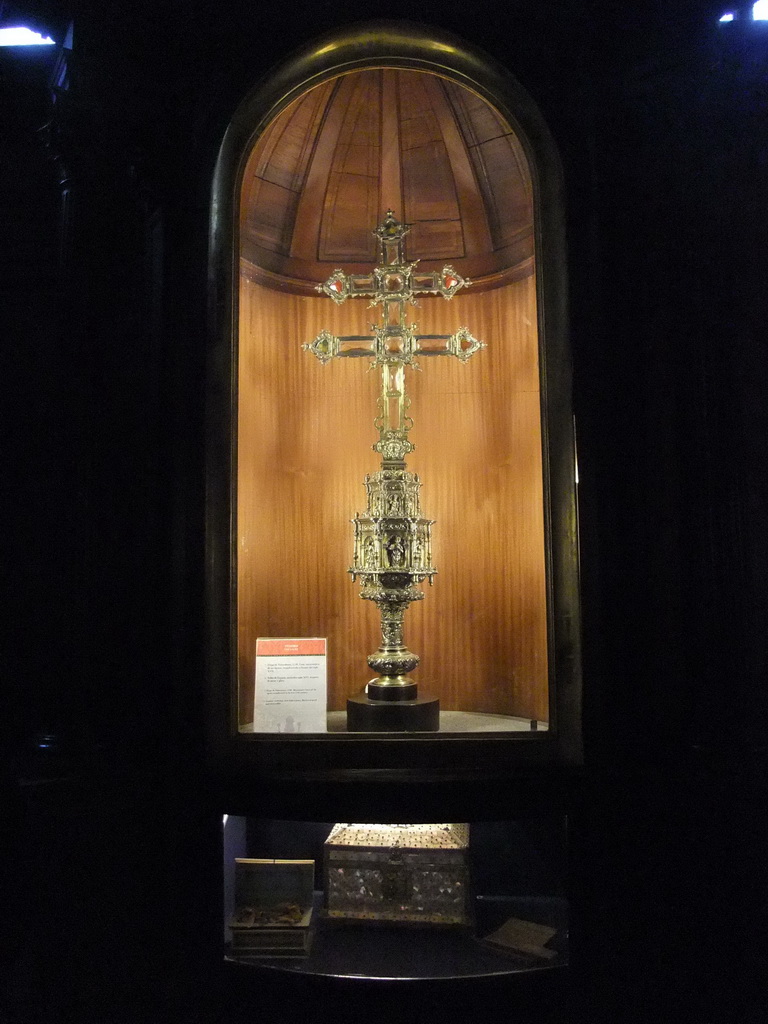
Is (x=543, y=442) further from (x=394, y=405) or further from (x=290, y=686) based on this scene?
(x=290, y=686)

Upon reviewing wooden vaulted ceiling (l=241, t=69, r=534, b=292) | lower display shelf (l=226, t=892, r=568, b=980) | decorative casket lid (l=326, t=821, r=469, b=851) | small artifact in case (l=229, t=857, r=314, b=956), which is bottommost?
lower display shelf (l=226, t=892, r=568, b=980)

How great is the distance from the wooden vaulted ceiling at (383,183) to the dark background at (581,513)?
303 millimetres

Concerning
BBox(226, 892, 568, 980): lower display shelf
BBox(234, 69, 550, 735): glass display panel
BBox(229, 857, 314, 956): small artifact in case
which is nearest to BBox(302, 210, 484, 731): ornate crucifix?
BBox(234, 69, 550, 735): glass display panel

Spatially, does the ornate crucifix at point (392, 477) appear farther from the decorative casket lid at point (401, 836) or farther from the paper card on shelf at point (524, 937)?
the paper card on shelf at point (524, 937)

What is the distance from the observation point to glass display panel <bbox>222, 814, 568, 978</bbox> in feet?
6.08

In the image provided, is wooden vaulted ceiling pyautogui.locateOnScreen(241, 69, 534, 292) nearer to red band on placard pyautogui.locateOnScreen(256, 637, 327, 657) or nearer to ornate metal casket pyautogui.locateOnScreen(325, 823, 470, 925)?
red band on placard pyautogui.locateOnScreen(256, 637, 327, 657)

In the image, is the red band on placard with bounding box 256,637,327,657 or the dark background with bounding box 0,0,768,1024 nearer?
the dark background with bounding box 0,0,768,1024

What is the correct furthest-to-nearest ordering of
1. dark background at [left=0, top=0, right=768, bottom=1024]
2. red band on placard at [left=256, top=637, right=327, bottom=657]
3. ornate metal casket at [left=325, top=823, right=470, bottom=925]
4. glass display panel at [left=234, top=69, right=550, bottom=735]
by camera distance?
glass display panel at [left=234, top=69, right=550, bottom=735] → red band on placard at [left=256, top=637, right=327, bottom=657] → ornate metal casket at [left=325, top=823, right=470, bottom=925] → dark background at [left=0, top=0, right=768, bottom=1024]

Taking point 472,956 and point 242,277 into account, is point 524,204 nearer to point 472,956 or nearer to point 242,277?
point 242,277

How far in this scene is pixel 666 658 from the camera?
1.82 meters

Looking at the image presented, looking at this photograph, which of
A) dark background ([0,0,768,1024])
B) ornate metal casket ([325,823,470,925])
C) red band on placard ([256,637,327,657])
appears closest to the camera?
dark background ([0,0,768,1024])

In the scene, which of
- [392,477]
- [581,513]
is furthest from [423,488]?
[581,513]

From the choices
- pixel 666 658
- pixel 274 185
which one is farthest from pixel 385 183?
pixel 666 658

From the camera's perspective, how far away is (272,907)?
195 centimetres
